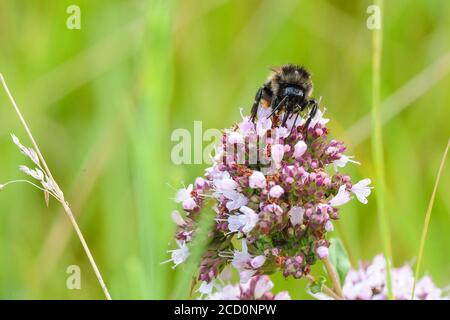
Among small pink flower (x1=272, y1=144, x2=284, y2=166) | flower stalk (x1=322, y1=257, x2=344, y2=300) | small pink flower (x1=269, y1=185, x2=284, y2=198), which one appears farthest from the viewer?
flower stalk (x1=322, y1=257, x2=344, y2=300)

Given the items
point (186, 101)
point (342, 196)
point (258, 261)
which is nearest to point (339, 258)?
point (342, 196)

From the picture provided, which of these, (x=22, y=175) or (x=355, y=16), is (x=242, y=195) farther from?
(x=355, y=16)

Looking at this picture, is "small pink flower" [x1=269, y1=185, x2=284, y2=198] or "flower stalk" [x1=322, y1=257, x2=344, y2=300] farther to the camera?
"flower stalk" [x1=322, y1=257, x2=344, y2=300]

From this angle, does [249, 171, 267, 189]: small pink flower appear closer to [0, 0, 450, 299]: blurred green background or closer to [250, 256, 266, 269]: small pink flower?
[250, 256, 266, 269]: small pink flower

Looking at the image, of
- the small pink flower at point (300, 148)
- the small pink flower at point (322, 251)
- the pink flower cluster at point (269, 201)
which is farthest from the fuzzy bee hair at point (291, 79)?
the small pink flower at point (322, 251)

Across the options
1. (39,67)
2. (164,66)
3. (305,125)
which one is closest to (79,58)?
(39,67)

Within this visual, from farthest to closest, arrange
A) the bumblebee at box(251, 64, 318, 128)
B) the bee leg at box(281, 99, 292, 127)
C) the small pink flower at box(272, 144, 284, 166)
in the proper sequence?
the bumblebee at box(251, 64, 318, 128)
the bee leg at box(281, 99, 292, 127)
the small pink flower at box(272, 144, 284, 166)

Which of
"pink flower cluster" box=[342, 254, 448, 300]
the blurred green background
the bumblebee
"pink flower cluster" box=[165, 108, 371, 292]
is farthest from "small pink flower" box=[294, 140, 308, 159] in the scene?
the blurred green background
